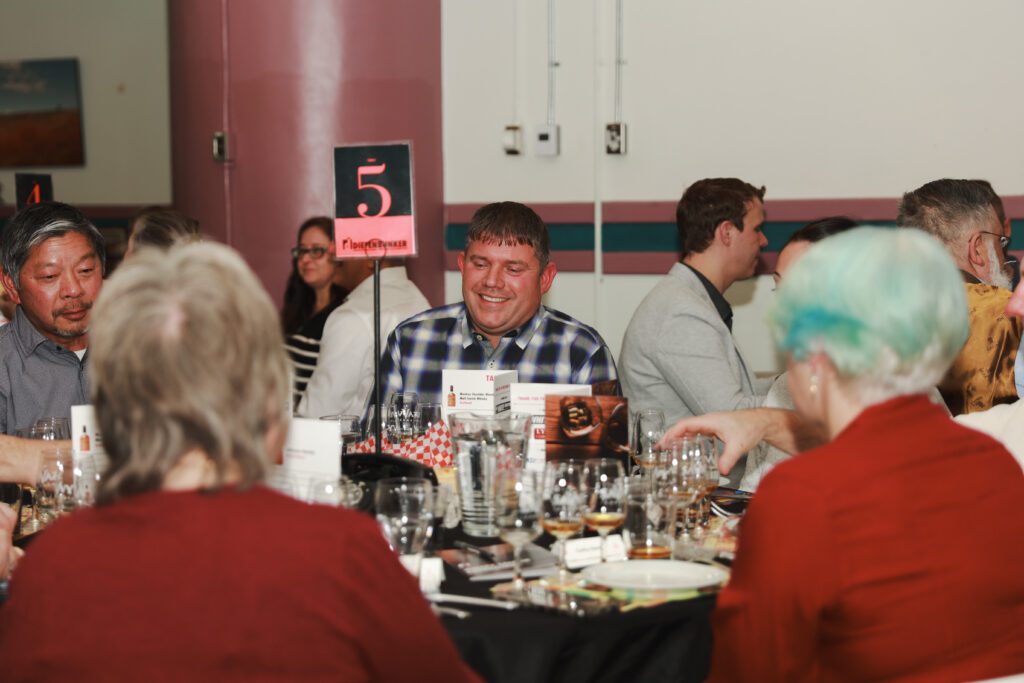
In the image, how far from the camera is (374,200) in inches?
126

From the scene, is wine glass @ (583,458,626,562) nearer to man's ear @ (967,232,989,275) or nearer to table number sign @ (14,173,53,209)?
man's ear @ (967,232,989,275)

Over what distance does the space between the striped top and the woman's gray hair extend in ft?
13.3

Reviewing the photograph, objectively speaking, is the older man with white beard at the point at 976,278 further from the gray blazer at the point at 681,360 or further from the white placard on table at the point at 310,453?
the white placard on table at the point at 310,453

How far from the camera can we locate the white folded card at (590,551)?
7.42ft

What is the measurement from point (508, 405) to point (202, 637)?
5.89ft

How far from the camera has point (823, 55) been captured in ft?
18.3

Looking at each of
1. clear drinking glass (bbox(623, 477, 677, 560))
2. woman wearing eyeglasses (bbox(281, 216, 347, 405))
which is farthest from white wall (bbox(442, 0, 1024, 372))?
clear drinking glass (bbox(623, 477, 677, 560))

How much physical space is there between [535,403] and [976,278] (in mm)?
1754

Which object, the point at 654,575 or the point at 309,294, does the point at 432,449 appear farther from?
the point at 309,294

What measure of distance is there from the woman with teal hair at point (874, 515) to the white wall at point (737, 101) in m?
3.91

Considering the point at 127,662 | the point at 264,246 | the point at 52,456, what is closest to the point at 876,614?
the point at 127,662

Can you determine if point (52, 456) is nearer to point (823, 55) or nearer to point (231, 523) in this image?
point (231, 523)

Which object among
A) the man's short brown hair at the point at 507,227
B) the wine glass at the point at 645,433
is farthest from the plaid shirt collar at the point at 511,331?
the wine glass at the point at 645,433

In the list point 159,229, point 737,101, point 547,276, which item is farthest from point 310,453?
point 737,101
